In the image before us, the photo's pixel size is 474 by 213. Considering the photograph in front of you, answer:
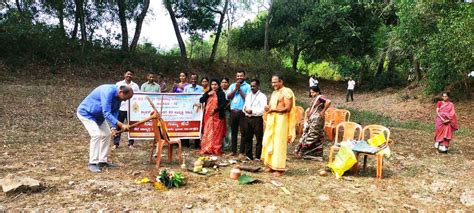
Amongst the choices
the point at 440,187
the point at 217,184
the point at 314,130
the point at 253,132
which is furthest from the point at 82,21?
the point at 440,187

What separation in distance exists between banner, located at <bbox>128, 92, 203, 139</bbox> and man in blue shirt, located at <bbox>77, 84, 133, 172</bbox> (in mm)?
1087

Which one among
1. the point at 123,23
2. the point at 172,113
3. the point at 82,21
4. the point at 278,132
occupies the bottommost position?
the point at 278,132

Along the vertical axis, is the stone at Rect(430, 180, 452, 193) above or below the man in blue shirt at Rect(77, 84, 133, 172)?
below

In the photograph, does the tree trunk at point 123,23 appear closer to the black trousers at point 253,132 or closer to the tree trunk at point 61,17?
the tree trunk at point 61,17

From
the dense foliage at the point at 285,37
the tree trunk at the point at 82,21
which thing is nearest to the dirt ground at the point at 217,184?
the dense foliage at the point at 285,37

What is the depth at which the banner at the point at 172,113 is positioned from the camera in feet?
21.9

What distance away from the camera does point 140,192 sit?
15.4 feet

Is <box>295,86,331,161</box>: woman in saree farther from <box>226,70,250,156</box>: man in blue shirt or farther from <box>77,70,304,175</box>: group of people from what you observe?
<box>226,70,250,156</box>: man in blue shirt

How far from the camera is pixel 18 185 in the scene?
4398 millimetres

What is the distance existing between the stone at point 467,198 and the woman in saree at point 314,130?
2.49 m

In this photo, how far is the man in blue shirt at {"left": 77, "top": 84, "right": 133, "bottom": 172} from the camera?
5191 mm

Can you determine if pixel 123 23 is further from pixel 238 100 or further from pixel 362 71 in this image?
pixel 362 71

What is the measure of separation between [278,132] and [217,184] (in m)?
1.27

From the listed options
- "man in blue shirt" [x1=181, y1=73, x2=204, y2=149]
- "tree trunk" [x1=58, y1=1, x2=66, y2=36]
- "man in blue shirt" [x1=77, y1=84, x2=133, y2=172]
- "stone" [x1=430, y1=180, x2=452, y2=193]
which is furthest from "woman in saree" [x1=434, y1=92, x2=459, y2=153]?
"tree trunk" [x1=58, y1=1, x2=66, y2=36]
